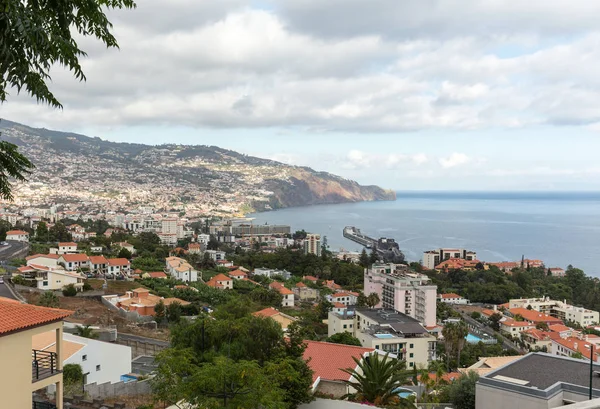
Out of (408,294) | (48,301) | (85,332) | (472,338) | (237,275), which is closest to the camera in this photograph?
(85,332)

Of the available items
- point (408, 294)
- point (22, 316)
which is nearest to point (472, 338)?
point (408, 294)

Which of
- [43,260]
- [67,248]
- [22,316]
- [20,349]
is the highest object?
[22,316]

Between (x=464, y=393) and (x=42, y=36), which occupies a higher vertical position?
(x=42, y=36)

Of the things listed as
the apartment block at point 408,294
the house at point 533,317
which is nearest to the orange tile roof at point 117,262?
the apartment block at point 408,294

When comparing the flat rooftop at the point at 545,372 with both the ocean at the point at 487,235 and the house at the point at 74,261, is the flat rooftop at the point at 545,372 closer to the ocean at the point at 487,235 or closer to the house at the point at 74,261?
the house at the point at 74,261

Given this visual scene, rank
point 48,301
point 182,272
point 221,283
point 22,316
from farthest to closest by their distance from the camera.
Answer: point 182,272
point 221,283
point 48,301
point 22,316

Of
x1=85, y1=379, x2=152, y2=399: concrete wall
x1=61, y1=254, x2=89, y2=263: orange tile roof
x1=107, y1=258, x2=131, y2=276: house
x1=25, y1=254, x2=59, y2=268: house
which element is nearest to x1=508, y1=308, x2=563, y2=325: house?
x1=107, y1=258, x2=131, y2=276: house

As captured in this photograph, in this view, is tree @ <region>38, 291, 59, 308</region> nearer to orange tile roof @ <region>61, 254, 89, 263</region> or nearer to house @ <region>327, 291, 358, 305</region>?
orange tile roof @ <region>61, 254, 89, 263</region>

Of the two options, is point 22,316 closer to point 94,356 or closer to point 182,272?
point 94,356
